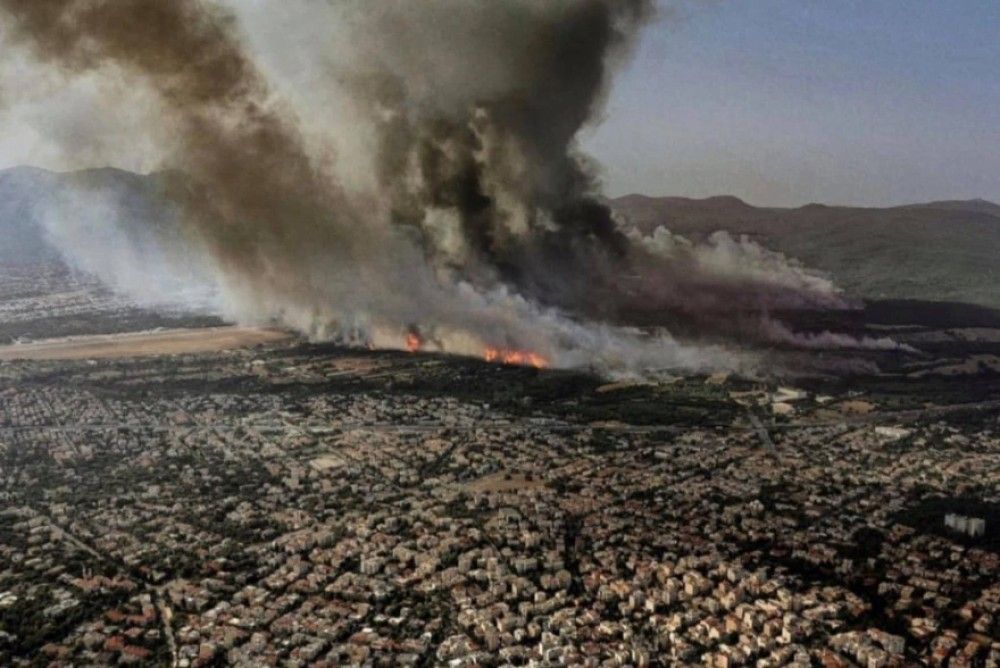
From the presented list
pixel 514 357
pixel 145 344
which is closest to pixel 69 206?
pixel 145 344

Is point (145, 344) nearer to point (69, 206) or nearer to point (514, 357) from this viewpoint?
point (514, 357)

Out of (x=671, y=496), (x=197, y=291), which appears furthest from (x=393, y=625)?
(x=197, y=291)

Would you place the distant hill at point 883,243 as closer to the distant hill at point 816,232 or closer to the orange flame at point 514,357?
the distant hill at point 816,232

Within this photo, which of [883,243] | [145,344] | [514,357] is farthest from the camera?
[883,243]

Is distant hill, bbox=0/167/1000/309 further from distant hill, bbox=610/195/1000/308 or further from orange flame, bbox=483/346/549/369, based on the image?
orange flame, bbox=483/346/549/369

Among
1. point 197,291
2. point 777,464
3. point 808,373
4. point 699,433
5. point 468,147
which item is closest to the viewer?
point 777,464

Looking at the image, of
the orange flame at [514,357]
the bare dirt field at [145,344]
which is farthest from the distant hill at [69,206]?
the orange flame at [514,357]

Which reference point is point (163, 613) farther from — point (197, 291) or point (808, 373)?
point (197, 291)
